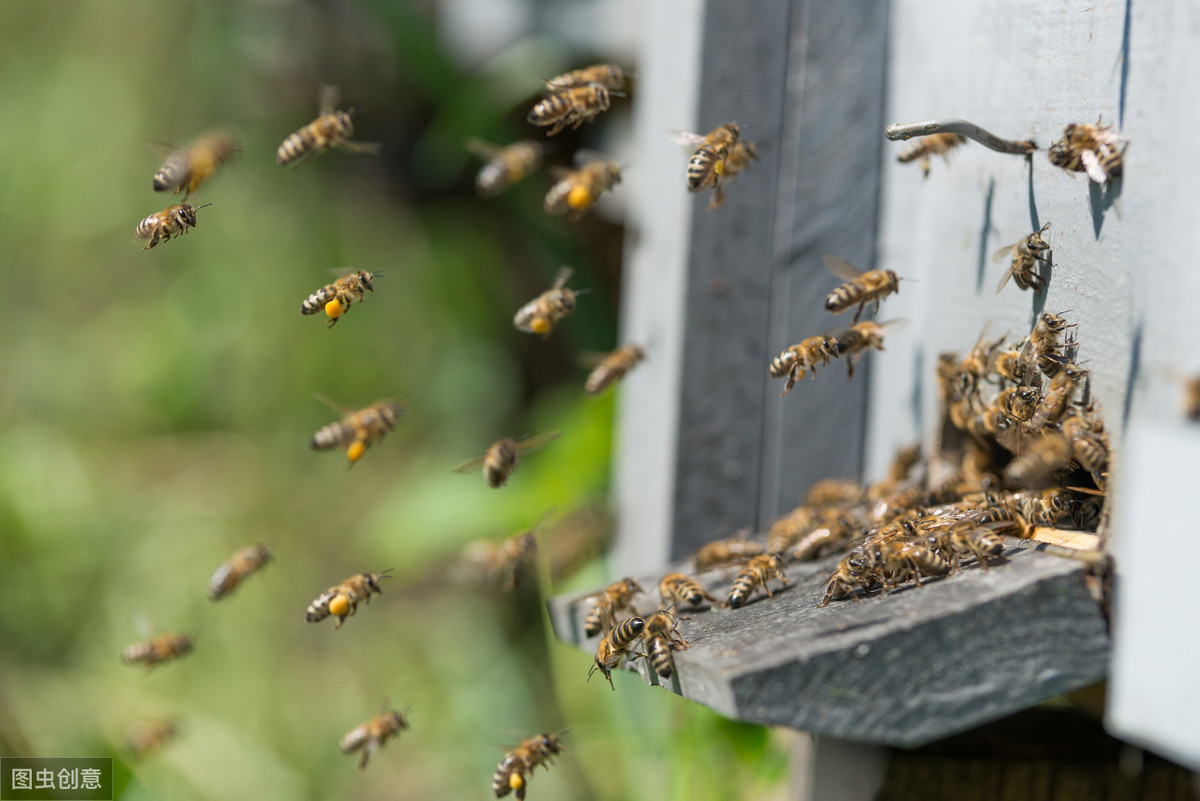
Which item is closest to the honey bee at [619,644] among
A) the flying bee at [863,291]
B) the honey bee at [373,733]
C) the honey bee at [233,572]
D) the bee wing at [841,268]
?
the flying bee at [863,291]

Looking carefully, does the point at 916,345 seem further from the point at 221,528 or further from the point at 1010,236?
the point at 221,528

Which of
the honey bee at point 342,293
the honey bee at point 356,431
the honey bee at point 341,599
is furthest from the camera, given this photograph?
the honey bee at point 356,431

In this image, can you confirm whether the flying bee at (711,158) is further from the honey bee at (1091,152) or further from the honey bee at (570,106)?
the honey bee at (1091,152)

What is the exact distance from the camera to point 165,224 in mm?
2428

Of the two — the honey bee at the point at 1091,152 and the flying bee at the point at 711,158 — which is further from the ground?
the flying bee at the point at 711,158

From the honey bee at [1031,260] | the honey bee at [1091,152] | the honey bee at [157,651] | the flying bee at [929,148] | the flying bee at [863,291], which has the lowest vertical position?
the honey bee at [157,651]

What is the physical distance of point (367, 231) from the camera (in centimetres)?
687

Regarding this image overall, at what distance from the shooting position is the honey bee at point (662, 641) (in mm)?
1652

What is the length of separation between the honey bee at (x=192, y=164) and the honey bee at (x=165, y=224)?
11 centimetres

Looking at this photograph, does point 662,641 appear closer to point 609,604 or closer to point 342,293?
point 609,604

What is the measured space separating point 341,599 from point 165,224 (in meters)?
1.00

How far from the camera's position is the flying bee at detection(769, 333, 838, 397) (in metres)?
2.32

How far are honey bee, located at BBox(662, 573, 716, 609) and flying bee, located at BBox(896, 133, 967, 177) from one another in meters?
1.03

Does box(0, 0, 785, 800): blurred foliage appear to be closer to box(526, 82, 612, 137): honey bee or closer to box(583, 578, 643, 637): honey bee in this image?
box(526, 82, 612, 137): honey bee
